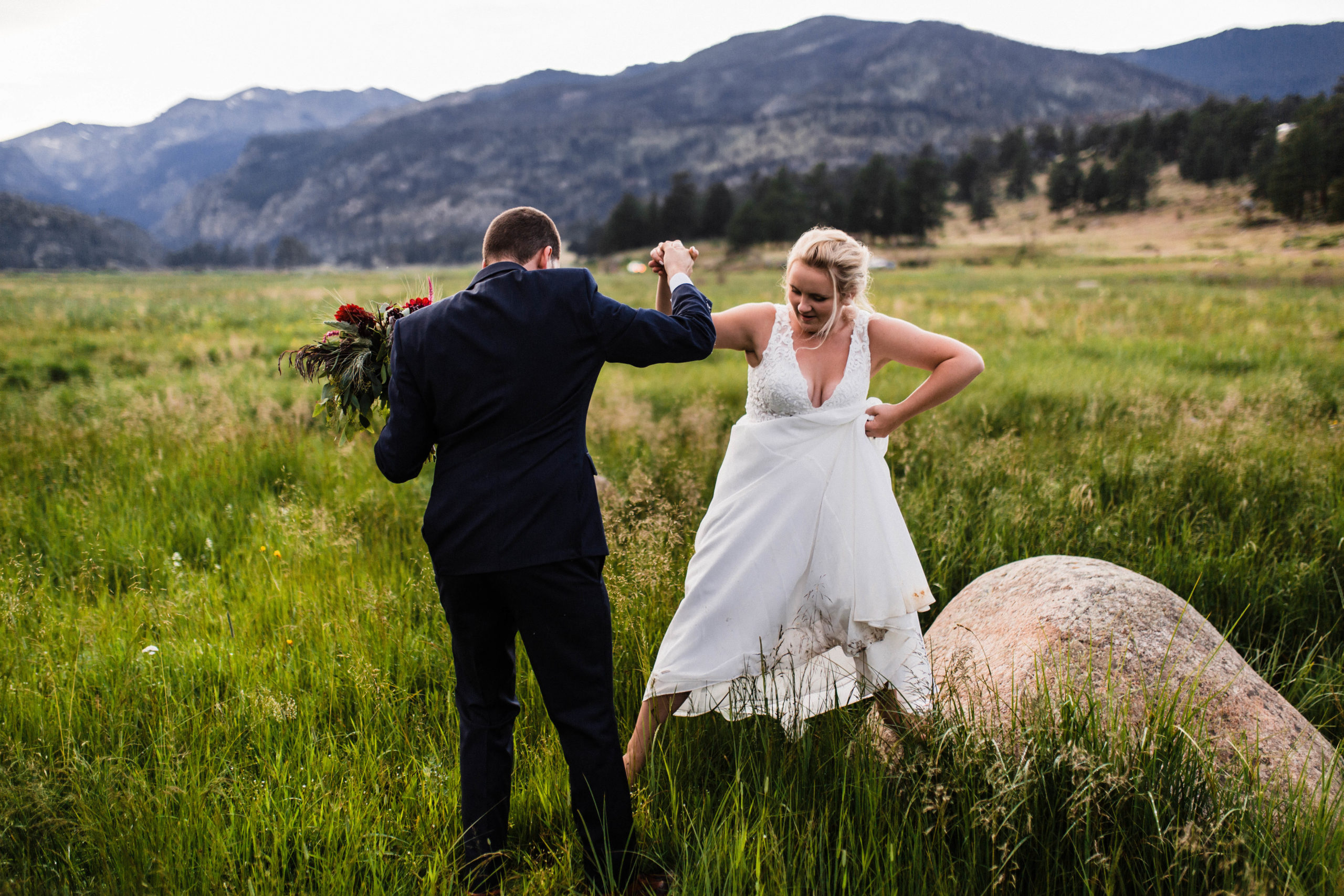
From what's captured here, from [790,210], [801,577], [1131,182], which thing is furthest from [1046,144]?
[801,577]

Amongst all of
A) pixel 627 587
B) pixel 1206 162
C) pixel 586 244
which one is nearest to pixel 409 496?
pixel 627 587

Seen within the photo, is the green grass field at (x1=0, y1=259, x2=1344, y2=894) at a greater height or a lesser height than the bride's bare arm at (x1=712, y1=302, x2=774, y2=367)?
lesser

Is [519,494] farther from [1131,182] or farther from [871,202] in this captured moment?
[1131,182]

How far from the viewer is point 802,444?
126 inches

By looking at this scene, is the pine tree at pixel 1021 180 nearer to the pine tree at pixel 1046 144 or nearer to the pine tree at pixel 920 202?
the pine tree at pixel 1046 144

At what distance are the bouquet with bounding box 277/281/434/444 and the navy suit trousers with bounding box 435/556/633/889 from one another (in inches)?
37.6

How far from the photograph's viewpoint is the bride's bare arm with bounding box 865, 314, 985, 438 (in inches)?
134

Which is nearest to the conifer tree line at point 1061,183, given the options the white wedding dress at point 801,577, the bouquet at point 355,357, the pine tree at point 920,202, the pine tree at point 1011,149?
the pine tree at point 920,202

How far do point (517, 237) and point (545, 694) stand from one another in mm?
1627

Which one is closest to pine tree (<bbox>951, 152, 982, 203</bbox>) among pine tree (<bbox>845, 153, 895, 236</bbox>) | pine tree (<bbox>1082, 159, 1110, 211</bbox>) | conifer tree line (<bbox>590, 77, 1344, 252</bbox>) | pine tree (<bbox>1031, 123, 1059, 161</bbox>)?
conifer tree line (<bbox>590, 77, 1344, 252</bbox>)

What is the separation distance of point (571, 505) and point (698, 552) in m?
0.99

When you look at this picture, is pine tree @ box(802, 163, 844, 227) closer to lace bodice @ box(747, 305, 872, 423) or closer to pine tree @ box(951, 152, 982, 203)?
pine tree @ box(951, 152, 982, 203)

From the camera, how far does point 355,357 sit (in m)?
2.94

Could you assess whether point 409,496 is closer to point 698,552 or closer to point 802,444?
point 698,552
